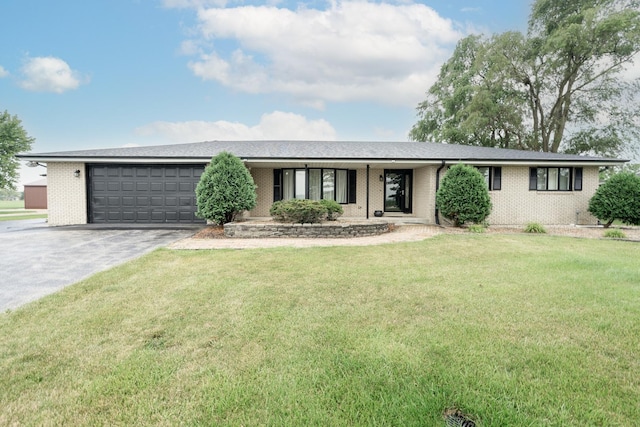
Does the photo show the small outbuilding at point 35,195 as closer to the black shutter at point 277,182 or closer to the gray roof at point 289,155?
the gray roof at point 289,155

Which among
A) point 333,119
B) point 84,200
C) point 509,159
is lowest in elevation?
point 84,200

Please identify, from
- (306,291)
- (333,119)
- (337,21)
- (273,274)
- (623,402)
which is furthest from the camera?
(333,119)

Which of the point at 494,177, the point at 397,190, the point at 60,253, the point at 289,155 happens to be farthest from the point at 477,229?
the point at 60,253

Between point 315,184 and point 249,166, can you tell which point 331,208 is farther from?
point 249,166

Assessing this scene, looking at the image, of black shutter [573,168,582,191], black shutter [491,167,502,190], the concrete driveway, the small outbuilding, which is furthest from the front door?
the small outbuilding

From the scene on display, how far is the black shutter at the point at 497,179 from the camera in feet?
40.6

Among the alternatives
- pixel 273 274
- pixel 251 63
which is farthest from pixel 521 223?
pixel 251 63

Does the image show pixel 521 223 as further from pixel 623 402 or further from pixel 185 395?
pixel 185 395

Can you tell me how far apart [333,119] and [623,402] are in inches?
895

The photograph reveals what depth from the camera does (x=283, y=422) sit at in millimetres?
1828

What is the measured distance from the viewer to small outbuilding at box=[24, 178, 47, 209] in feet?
90.2

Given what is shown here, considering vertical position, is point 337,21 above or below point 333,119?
above

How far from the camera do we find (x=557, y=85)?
69.2 ft

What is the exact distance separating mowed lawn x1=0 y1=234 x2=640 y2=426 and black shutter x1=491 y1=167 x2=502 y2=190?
310 inches
